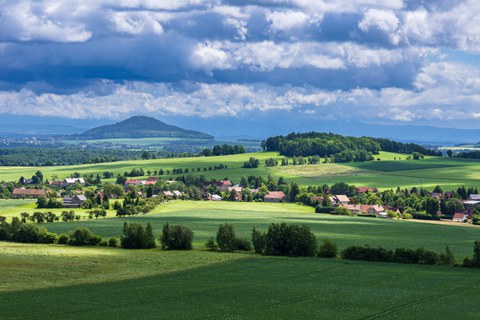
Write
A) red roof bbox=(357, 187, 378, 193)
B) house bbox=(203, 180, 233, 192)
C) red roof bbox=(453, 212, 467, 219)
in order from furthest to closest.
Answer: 1. house bbox=(203, 180, 233, 192)
2. red roof bbox=(357, 187, 378, 193)
3. red roof bbox=(453, 212, 467, 219)

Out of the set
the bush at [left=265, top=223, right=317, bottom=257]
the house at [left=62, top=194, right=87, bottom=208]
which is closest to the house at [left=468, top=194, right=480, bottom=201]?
the house at [left=62, top=194, right=87, bottom=208]

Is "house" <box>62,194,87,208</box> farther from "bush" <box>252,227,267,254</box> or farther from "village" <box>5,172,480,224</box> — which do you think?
"bush" <box>252,227,267,254</box>

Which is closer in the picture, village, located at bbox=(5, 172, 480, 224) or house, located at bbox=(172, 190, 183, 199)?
village, located at bbox=(5, 172, 480, 224)

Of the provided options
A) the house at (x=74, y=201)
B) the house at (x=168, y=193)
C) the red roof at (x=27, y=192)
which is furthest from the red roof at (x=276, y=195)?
the red roof at (x=27, y=192)

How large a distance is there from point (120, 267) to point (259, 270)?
41.6ft

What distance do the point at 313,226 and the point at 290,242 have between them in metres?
30.5

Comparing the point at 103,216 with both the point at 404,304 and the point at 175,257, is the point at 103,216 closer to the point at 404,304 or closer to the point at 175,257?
the point at 175,257

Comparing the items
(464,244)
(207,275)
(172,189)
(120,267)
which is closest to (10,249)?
(120,267)

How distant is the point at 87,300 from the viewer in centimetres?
5338

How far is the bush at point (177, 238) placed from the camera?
84.6 metres

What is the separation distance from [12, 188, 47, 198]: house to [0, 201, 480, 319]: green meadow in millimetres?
86312

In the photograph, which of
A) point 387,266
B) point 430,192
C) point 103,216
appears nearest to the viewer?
point 387,266

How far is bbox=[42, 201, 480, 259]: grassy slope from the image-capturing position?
9375 cm

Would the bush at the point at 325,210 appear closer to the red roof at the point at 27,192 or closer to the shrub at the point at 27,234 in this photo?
the red roof at the point at 27,192
